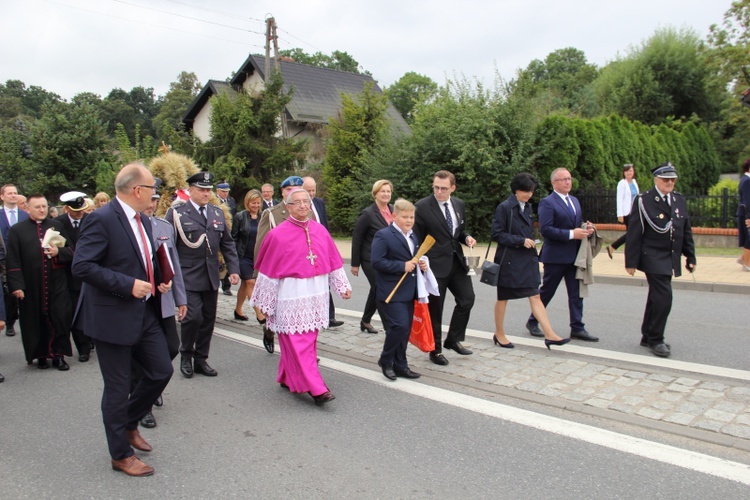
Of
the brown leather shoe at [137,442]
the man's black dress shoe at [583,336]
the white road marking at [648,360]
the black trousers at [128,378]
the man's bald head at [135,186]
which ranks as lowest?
the brown leather shoe at [137,442]

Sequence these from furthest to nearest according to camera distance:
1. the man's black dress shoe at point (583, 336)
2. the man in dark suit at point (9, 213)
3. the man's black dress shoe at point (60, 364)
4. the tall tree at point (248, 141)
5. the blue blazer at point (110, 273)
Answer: the tall tree at point (248, 141) < the man in dark suit at point (9, 213) < the man's black dress shoe at point (583, 336) < the man's black dress shoe at point (60, 364) < the blue blazer at point (110, 273)

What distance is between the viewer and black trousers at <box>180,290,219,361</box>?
585cm

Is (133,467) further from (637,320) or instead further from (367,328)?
(637,320)

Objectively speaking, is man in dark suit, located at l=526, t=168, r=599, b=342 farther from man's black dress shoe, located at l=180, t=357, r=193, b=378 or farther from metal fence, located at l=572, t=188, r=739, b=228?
metal fence, located at l=572, t=188, r=739, b=228

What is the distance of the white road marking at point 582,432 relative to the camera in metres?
3.64

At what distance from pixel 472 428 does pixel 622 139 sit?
18882 mm

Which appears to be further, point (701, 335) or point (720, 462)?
point (701, 335)

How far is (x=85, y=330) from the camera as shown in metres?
3.80

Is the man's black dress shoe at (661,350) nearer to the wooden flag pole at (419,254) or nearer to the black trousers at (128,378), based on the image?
the wooden flag pole at (419,254)

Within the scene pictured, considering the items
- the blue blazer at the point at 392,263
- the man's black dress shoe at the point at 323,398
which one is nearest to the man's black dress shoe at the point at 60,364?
the man's black dress shoe at the point at 323,398

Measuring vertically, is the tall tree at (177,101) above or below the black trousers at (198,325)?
above

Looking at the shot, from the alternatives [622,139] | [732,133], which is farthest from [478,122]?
[732,133]

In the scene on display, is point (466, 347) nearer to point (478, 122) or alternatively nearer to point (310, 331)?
point (310, 331)

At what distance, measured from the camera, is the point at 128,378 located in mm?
3875
